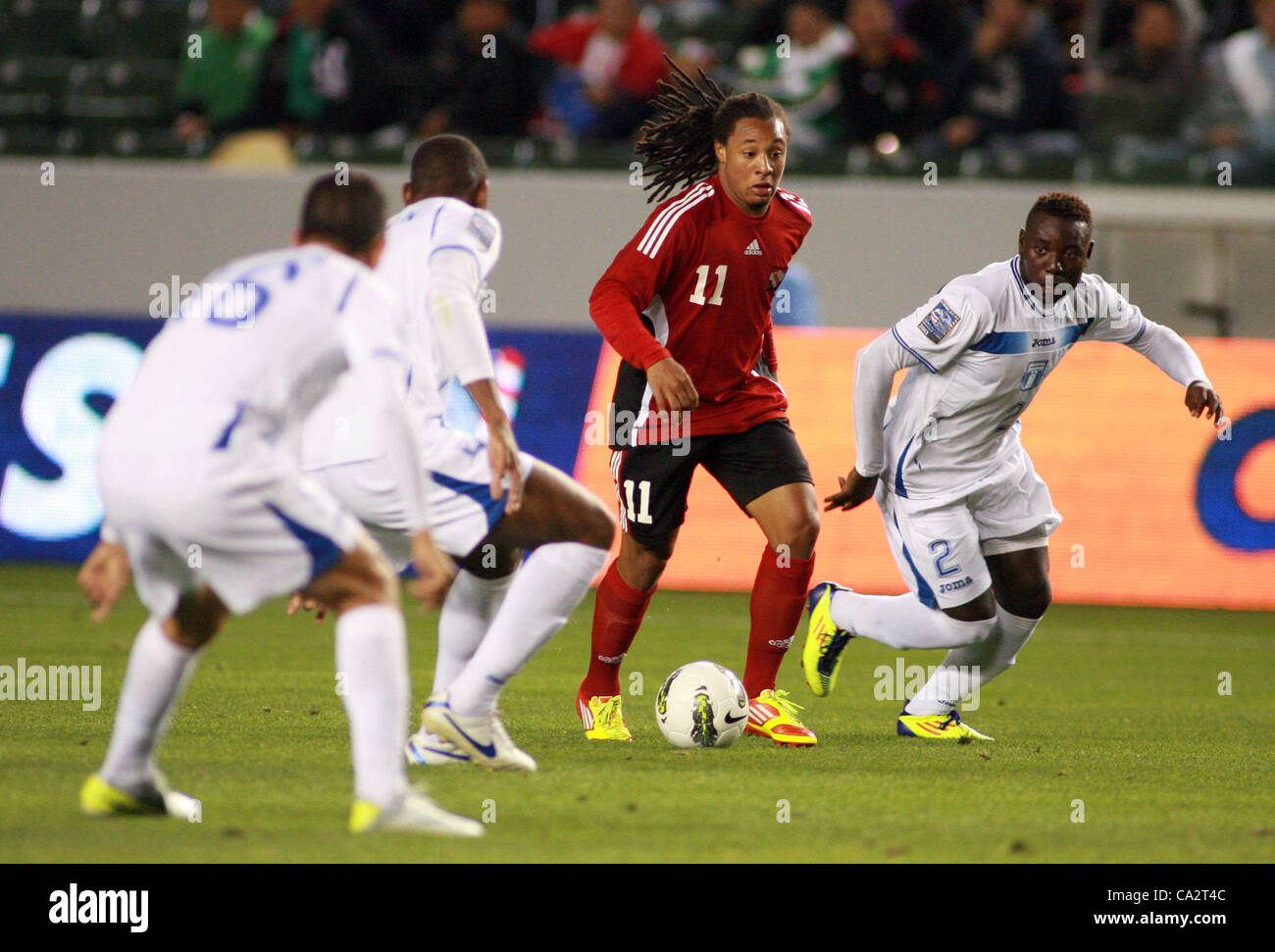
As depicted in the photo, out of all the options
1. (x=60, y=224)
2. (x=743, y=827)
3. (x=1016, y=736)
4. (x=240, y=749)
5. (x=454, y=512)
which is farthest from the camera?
(x=60, y=224)

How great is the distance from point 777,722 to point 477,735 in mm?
1444

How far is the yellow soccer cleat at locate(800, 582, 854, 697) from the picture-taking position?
6.99 m

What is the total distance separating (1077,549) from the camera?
1130 cm

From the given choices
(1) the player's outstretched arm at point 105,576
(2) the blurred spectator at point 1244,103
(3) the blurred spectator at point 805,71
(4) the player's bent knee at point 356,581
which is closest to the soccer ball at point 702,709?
(4) the player's bent knee at point 356,581

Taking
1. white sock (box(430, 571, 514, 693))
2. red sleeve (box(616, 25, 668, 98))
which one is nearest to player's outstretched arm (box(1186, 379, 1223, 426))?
white sock (box(430, 571, 514, 693))

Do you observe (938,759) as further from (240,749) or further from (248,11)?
(248,11)

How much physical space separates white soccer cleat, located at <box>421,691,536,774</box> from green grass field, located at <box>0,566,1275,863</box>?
0.29 feet

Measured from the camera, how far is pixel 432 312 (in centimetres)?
515

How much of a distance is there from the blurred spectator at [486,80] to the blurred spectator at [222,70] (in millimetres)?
1522

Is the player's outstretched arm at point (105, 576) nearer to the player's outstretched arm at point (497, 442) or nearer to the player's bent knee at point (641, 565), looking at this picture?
the player's outstretched arm at point (497, 442)

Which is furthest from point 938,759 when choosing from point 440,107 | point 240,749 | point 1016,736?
point 440,107

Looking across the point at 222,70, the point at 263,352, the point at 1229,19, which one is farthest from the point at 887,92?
the point at 263,352

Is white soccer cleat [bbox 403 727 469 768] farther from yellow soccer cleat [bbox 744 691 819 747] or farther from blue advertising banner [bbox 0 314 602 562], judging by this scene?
blue advertising banner [bbox 0 314 602 562]

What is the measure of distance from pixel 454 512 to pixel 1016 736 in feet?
8.76
